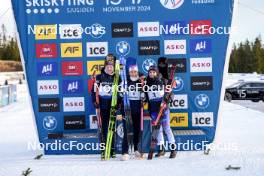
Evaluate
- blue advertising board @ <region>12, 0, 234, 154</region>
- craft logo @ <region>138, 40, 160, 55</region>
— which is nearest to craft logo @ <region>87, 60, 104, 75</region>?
blue advertising board @ <region>12, 0, 234, 154</region>

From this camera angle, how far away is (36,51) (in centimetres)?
849

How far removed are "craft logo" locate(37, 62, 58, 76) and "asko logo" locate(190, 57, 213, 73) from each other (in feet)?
8.36

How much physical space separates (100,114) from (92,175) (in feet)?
5.11

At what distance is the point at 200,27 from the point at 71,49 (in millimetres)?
2410

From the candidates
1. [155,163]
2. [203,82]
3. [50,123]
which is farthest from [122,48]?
[155,163]

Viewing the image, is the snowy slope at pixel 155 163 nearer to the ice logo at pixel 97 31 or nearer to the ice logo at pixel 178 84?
the ice logo at pixel 178 84

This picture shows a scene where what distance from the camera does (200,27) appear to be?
8.32 m

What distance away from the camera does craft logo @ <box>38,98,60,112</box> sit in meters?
8.64

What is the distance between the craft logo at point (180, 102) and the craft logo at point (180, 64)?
1.55 feet

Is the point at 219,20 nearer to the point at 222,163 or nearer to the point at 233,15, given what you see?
the point at 233,15

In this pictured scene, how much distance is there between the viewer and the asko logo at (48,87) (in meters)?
8.57

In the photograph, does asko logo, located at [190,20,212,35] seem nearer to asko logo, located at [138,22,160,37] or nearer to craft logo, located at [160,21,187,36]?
craft logo, located at [160,21,187,36]

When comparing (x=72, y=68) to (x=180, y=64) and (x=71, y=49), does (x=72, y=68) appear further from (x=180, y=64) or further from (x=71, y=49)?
(x=180, y=64)

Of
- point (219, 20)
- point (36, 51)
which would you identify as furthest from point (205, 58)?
point (36, 51)
